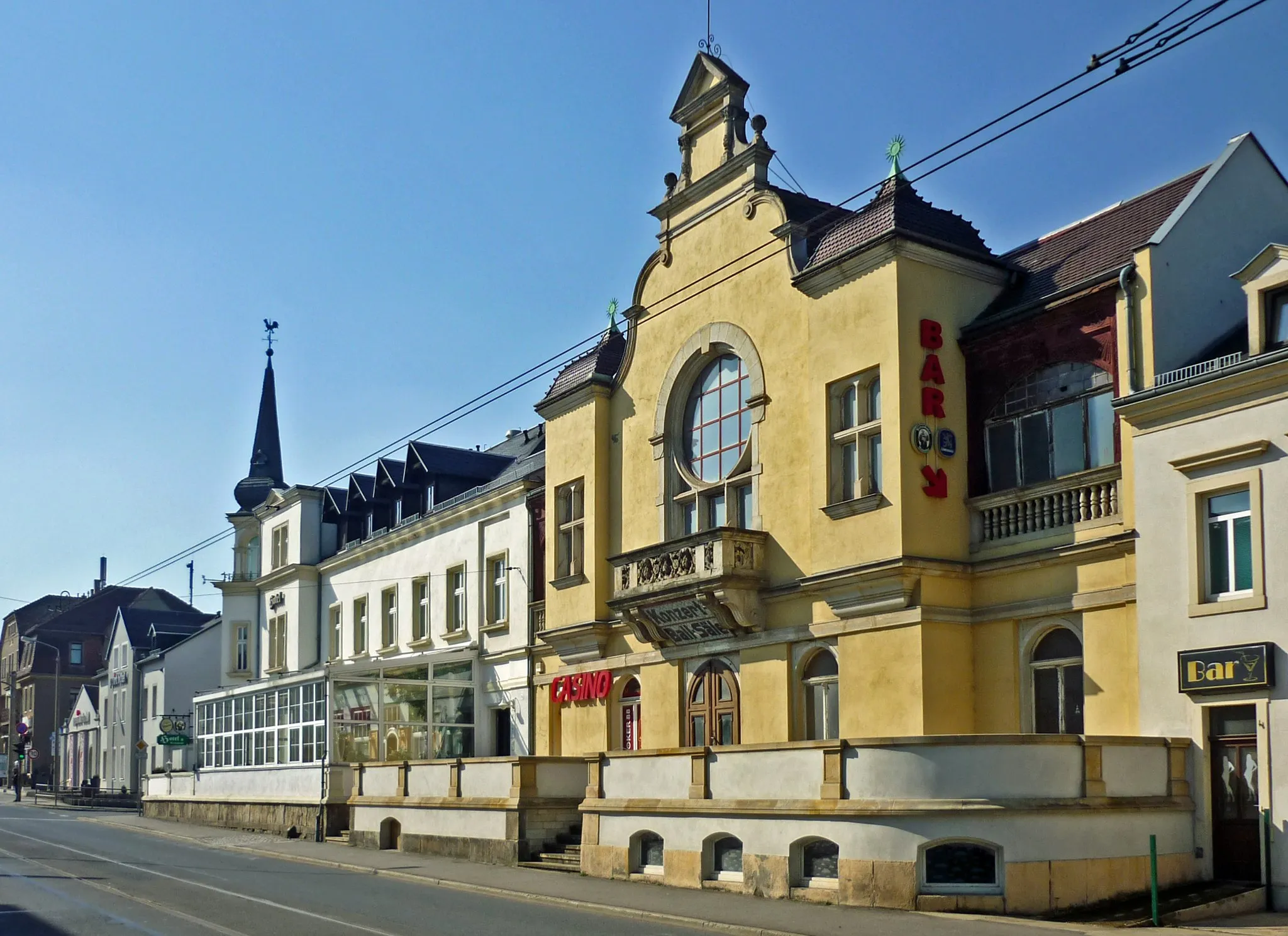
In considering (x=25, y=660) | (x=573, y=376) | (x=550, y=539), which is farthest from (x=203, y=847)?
(x=25, y=660)

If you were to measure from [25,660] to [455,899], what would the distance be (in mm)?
92897

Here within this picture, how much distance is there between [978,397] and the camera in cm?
2289

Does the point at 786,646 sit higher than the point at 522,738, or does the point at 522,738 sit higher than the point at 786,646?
the point at 786,646

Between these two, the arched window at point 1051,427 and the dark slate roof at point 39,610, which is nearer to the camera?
the arched window at point 1051,427

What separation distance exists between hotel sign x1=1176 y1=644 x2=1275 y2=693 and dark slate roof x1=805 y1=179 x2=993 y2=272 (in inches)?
315

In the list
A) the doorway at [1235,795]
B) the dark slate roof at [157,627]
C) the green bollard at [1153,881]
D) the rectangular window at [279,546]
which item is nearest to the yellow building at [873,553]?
the doorway at [1235,795]

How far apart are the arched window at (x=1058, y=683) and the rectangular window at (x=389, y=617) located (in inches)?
905

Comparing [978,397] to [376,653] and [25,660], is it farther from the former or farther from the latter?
[25,660]

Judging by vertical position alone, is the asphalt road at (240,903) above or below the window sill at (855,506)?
below

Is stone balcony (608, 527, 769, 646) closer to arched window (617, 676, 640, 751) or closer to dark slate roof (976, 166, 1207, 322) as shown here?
arched window (617, 676, 640, 751)

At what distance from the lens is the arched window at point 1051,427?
821 inches

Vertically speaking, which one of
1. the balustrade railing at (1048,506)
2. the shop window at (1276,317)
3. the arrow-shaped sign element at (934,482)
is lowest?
the balustrade railing at (1048,506)

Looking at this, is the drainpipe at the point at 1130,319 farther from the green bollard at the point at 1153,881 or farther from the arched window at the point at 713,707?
the arched window at the point at 713,707

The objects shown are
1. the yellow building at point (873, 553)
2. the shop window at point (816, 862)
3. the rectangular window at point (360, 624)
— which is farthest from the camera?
the rectangular window at point (360, 624)
